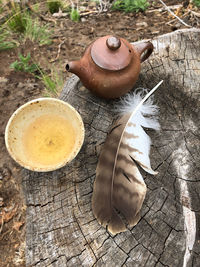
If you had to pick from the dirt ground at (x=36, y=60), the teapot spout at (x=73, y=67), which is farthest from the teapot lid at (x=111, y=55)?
the dirt ground at (x=36, y=60)

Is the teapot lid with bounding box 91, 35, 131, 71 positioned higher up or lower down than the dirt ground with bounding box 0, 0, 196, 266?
higher up

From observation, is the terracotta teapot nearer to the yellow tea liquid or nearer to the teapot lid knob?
the teapot lid knob

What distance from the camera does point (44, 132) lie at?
216 cm

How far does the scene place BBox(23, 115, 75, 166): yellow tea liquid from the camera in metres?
2.02

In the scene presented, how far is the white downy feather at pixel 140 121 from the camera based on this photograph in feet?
6.57

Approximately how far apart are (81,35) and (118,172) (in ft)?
10.1

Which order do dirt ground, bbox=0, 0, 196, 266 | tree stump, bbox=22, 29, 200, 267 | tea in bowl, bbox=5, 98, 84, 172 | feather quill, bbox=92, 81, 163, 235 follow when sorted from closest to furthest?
tree stump, bbox=22, 29, 200, 267, feather quill, bbox=92, 81, 163, 235, tea in bowl, bbox=5, 98, 84, 172, dirt ground, bbox=0, 0, 196, 266

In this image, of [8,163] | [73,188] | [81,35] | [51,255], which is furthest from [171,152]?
[81,35]

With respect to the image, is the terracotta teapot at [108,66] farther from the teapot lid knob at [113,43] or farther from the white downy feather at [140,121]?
the white downy feather at [140,121]

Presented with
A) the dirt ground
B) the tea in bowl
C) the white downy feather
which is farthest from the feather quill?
the dirt ground

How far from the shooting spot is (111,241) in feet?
5.51

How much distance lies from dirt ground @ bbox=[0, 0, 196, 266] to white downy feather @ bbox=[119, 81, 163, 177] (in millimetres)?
1622

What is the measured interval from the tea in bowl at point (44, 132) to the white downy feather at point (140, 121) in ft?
1.51

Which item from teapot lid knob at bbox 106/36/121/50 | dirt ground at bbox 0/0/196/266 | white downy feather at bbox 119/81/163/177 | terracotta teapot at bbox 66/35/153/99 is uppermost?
teapot lid knob at bbox 106/36/121/50
